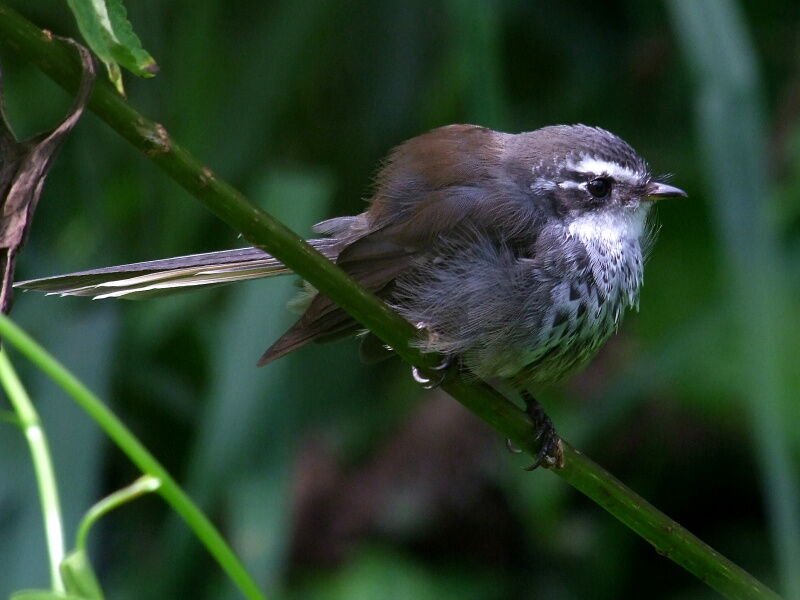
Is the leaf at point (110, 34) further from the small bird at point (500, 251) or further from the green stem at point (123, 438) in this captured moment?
the small bird at point (500, 251)

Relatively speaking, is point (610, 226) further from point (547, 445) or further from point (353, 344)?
point (353, 344)

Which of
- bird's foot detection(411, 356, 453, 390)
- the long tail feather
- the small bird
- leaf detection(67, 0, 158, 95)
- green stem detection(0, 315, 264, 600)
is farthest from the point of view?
the small bird

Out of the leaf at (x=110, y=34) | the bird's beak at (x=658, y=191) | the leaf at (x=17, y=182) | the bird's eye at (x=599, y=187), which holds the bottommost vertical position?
the bird's beak at (x=658, y=191)

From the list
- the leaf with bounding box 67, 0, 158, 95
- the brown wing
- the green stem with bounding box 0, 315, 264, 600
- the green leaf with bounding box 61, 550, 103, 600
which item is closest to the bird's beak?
the brown wing

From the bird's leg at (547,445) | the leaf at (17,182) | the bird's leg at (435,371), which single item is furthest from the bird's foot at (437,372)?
the leaf at (17,182)

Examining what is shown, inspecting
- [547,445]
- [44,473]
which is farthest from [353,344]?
[44,473]

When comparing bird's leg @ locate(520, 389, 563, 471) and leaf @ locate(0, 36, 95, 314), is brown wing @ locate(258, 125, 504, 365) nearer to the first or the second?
bird's leg @ locate(520, 389, 563, 471)

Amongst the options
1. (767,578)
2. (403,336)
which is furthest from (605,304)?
(767,578)
